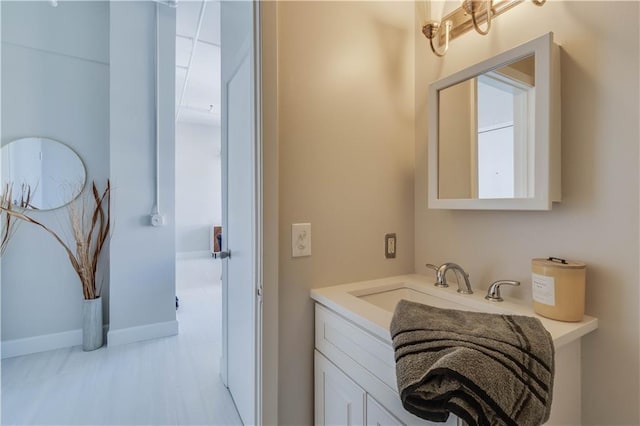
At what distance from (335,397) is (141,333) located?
2.23 meters

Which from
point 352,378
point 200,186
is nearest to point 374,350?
point 352,378

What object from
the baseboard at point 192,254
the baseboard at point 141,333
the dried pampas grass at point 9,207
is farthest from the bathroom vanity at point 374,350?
the baseboard at point 192,254

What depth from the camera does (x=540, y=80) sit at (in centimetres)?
94

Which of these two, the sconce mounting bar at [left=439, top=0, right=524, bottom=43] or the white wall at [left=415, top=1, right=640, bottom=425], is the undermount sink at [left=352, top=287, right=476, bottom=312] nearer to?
the white wall at [left=415, top=1, right=640, bottom=425]

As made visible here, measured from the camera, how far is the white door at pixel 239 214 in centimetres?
137

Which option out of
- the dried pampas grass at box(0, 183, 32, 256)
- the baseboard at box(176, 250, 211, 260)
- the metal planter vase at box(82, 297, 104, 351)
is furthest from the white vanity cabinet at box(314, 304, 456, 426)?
the baseboard at box(176, 250, 211, 260)

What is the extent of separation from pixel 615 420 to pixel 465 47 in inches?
53.5

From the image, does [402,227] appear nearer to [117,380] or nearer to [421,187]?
[421,187]

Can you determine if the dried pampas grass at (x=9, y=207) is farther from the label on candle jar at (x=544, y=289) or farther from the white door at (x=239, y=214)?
the label on candle jar at (x=544, y=289)

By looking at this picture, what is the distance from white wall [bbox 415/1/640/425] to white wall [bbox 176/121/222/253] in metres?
6.51

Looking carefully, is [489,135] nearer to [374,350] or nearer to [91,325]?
[374,350]

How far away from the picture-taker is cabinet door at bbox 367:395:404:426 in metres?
0.87

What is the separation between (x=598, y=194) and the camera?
88cm

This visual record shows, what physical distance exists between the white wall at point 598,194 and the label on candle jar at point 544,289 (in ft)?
0.44
